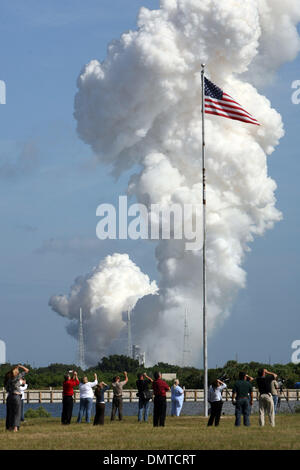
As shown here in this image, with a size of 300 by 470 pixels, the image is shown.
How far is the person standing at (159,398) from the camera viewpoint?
3491 cm

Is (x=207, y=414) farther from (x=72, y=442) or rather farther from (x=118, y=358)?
(x=118, y=358)

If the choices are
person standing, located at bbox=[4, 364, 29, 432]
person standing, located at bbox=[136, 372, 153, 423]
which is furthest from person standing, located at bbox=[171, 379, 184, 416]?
person standing, located at bbox=[4, 364, 29, 432]

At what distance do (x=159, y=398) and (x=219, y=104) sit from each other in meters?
20.3

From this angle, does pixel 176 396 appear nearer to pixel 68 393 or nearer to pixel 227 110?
pixel 68 393

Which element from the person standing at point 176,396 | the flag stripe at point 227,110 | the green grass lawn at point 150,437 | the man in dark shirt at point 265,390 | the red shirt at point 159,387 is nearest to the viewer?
the green grass lawn at point 150,437

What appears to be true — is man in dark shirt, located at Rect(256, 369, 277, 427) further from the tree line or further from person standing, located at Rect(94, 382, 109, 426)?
the tree line

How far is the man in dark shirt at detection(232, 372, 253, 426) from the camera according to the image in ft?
113

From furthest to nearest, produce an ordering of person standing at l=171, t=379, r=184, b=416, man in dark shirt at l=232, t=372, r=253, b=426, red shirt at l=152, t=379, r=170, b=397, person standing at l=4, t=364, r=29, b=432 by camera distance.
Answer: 1. person standing at l=171, t=379, r=184, b=416
2. red shirt at l=152, t=379, r=170, b=397
3. man in dark shirt at l=232, t=372, r=253, b=426
4. person standing at l=4, t=364, r=29, b=432

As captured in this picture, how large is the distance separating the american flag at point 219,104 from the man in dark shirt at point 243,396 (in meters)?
18.8

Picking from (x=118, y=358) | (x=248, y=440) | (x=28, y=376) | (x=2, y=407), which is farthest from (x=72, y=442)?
(x=118, y=358)

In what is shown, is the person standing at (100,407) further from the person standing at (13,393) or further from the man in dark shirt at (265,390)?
the man in dark shirt at (265,390)

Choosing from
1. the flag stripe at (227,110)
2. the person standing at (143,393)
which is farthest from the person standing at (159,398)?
the flag stripe at (227,110)

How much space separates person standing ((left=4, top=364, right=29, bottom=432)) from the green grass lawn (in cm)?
53
